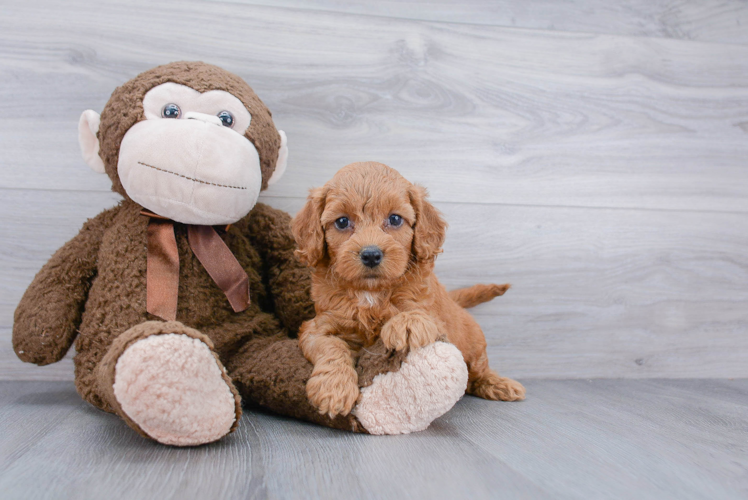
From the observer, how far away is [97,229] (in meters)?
1.31

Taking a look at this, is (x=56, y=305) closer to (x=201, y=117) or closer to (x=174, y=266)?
(x=174, y=266)

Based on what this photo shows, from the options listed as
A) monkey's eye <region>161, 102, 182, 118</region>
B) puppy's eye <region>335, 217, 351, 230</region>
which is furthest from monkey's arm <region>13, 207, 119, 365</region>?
puppy's eye <region>335, 217, 351, 230</region>

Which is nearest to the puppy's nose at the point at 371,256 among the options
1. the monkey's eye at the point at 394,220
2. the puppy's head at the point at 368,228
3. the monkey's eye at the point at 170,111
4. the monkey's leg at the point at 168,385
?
the puppy's head at the point at 368,228

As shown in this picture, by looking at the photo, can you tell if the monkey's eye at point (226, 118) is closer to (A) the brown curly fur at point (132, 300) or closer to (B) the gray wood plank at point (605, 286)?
(A) the brown curly fur at point (132, 300)

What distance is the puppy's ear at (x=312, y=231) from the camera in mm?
1130

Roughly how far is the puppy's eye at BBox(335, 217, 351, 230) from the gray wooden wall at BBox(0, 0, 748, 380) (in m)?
0.52

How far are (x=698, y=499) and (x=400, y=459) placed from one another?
481 millimetres

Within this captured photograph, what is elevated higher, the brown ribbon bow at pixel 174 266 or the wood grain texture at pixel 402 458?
the brown ribbon bow at pixel 174 266

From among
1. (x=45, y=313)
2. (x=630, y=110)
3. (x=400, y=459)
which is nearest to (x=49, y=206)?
(x=45, y=313)

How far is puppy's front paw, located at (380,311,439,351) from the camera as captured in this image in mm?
996

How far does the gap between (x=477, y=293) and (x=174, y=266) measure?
877mm

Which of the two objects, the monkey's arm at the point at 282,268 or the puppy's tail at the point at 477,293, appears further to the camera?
the puppy's tail at the point at 477,293

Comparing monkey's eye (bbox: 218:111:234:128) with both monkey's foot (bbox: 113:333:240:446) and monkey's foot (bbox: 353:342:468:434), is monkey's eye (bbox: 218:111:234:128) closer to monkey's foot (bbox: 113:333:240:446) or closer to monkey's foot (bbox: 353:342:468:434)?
monkey's foot (bbox: 113:333:240:446)

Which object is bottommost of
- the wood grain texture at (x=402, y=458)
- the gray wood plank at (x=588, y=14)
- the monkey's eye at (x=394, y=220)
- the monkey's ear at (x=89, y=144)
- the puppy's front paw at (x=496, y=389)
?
the puppy's front paw at (x=496, y=389)
